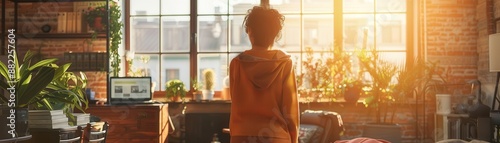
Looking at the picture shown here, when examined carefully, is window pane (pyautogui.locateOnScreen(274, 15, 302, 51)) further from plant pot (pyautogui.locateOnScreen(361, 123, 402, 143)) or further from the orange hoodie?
the orange hoodie

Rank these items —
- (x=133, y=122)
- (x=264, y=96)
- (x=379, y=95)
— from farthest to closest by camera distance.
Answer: (x=379, y=95) < (x=133, y=122) < (x=264, y=96)

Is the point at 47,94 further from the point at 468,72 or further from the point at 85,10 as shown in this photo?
the point at 468,72

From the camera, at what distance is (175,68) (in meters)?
8.24

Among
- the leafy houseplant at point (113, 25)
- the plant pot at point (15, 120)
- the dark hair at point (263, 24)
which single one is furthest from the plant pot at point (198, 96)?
the dark hair at point (263, 24)

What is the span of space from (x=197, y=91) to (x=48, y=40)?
1998mm

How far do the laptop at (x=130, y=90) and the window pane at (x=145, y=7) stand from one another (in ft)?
4.19

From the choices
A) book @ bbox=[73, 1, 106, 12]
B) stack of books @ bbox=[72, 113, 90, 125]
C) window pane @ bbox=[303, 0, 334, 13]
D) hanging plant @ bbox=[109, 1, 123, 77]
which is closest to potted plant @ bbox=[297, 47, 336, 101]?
window pane @ bbox=[303, 0, 334, 13]

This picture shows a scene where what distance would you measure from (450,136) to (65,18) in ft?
15.6

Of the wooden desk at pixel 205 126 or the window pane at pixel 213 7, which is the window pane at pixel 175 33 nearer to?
the window pane at pixel 213 7

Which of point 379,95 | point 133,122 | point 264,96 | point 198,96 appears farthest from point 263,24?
point 198,96

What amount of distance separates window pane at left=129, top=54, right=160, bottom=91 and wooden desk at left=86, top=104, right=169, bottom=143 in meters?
1.24

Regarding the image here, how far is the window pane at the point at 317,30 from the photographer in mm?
8109

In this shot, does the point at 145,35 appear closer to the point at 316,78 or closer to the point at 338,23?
the point at 316,78

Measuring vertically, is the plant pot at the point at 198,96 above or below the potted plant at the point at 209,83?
below
